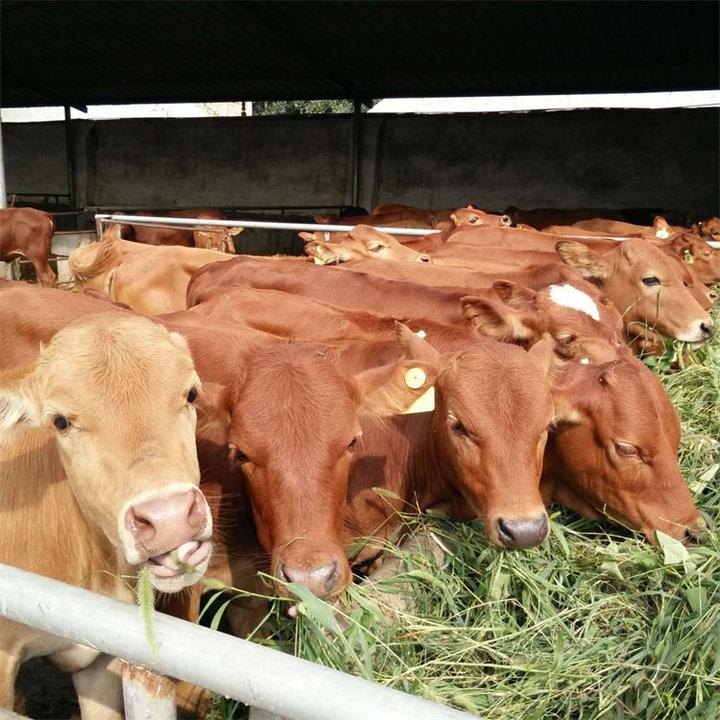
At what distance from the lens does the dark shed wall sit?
1798 cm

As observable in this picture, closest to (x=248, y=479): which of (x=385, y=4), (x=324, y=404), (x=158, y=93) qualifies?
(x=324, y=404)

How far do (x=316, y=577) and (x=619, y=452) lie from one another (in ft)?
4.29

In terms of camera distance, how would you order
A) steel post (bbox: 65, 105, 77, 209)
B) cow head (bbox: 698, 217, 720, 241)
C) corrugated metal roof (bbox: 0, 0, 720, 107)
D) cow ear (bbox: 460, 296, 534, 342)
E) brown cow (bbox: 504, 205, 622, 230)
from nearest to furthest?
cow ear (bbox: 460, 296, 534, 342), cow head (bbox: 698, 217, 720, 241), corrugated metal roof (bbox: 0, 0, 720, 107), brown cow (bbox: 504, 205, 622, 230), steel post (bbox: 65, 105, 77, 209)

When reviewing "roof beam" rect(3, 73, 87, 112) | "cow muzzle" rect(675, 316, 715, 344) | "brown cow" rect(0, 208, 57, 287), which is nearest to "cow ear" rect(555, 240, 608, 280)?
"cow muzzle" rect(675, 316, 715, 344)

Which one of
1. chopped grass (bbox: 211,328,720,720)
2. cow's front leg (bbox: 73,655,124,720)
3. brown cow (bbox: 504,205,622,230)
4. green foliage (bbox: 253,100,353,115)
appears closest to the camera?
chopped grass (bbox: 211,328,720,720)

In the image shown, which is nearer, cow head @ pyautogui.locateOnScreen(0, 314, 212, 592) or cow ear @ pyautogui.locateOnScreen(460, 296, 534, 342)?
cow head @ pyautogui.locateOnScreen(0, 314, 212, 592)

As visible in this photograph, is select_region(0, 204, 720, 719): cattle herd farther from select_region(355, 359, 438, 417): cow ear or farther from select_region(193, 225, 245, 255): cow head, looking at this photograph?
select_region(193, 225, 245, 255): cow head

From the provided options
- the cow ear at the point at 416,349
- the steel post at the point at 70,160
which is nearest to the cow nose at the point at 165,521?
the cow ear at the point at 416,349

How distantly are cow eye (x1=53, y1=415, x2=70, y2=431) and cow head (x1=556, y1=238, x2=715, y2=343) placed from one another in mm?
4036

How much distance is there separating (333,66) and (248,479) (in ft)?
50.7

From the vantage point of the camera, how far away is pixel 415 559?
256 cm

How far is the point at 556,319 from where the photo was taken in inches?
166

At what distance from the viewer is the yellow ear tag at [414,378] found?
2.76 meters

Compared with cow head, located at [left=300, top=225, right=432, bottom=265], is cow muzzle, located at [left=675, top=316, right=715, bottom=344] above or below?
above
